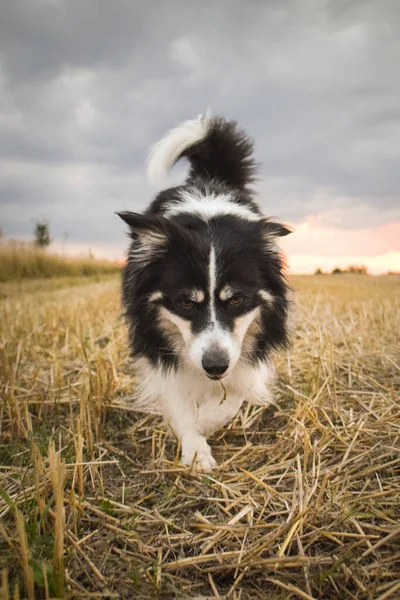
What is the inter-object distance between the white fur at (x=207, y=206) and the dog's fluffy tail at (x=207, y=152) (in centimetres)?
104

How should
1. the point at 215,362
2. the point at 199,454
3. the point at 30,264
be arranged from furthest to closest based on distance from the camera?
the point at 30,264 → the point at 199,454 → the point at 215,362

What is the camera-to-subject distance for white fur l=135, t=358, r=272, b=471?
9.91ft

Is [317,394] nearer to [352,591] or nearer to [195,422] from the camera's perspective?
[195,422]

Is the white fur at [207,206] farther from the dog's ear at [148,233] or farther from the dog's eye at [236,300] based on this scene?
the dog's eye at [236,300]

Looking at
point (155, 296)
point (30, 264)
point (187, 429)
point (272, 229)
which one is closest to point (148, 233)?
point (155, 296)

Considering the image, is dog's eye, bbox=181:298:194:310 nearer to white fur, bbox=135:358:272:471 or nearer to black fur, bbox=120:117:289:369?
black fur, bbox=120:117:289:369

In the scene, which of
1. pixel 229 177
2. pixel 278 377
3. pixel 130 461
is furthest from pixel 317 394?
pixel 229 177

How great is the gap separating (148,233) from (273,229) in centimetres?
88

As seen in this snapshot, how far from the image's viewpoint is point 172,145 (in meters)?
4.66

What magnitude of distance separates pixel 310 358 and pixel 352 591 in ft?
8.55

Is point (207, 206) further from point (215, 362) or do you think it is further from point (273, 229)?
point (215, 362)

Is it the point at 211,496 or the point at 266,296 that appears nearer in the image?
the point at 211,496

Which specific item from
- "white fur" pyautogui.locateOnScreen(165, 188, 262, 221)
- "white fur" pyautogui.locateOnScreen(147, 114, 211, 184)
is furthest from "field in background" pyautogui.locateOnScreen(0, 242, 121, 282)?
"white fur" pyautogui.locateOnScreen(165, 188, 262, 221)

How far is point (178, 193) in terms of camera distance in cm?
379
